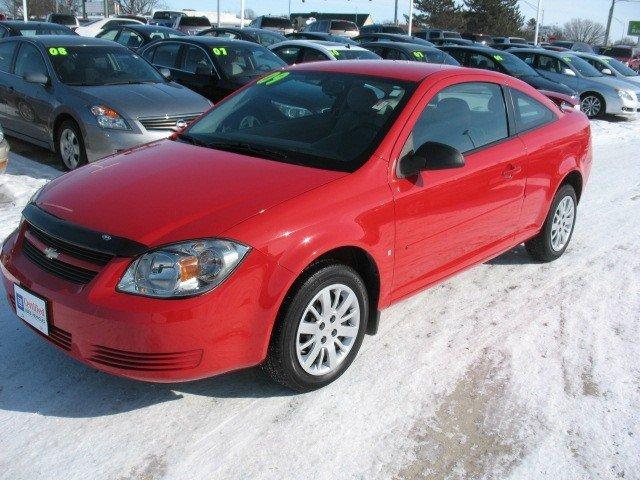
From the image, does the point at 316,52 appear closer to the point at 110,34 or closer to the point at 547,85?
the point at 547,85

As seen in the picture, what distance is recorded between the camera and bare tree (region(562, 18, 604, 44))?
9618 cm

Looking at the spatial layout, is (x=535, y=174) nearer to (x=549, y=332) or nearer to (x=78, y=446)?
(x=549, y=332)

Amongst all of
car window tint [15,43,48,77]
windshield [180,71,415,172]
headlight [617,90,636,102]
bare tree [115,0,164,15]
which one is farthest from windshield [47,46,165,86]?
bare tree [115,0,164,15]

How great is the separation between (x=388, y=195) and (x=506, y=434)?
1.31 m

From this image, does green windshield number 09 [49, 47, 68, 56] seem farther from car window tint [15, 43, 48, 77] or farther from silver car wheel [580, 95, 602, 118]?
silver car wheel [580, 95, 602, 118]

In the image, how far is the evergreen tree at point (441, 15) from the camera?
6281 centimetres

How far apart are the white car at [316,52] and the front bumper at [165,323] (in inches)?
400

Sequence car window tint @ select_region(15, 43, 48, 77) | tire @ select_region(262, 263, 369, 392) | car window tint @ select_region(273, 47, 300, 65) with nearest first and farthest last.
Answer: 1. tire @ select_region(262, 263, 369, 392)
2. car window tint @ select_region(15, 43, 48, 77)
3. car window tint @ select_region(273, 47, 300, 65)

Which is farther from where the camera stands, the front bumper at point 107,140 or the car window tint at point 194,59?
the car window tint at point 194,59

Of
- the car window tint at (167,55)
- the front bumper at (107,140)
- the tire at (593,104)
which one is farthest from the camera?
the tire at (593,104)

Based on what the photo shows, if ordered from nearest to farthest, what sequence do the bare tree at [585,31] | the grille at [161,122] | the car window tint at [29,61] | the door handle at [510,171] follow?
the door handle at [510,171]
the grille at [161,122]
the car window tint at [29,61]
the bare tree at [585,31]

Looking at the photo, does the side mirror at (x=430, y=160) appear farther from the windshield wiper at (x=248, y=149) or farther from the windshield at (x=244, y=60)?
the windshield at (x=244, y=60)

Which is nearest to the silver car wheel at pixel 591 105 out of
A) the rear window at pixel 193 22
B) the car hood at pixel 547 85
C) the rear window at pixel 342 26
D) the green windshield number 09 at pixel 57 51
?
the car hood at pixel 547 85

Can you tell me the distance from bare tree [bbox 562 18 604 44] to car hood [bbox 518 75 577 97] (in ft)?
289
